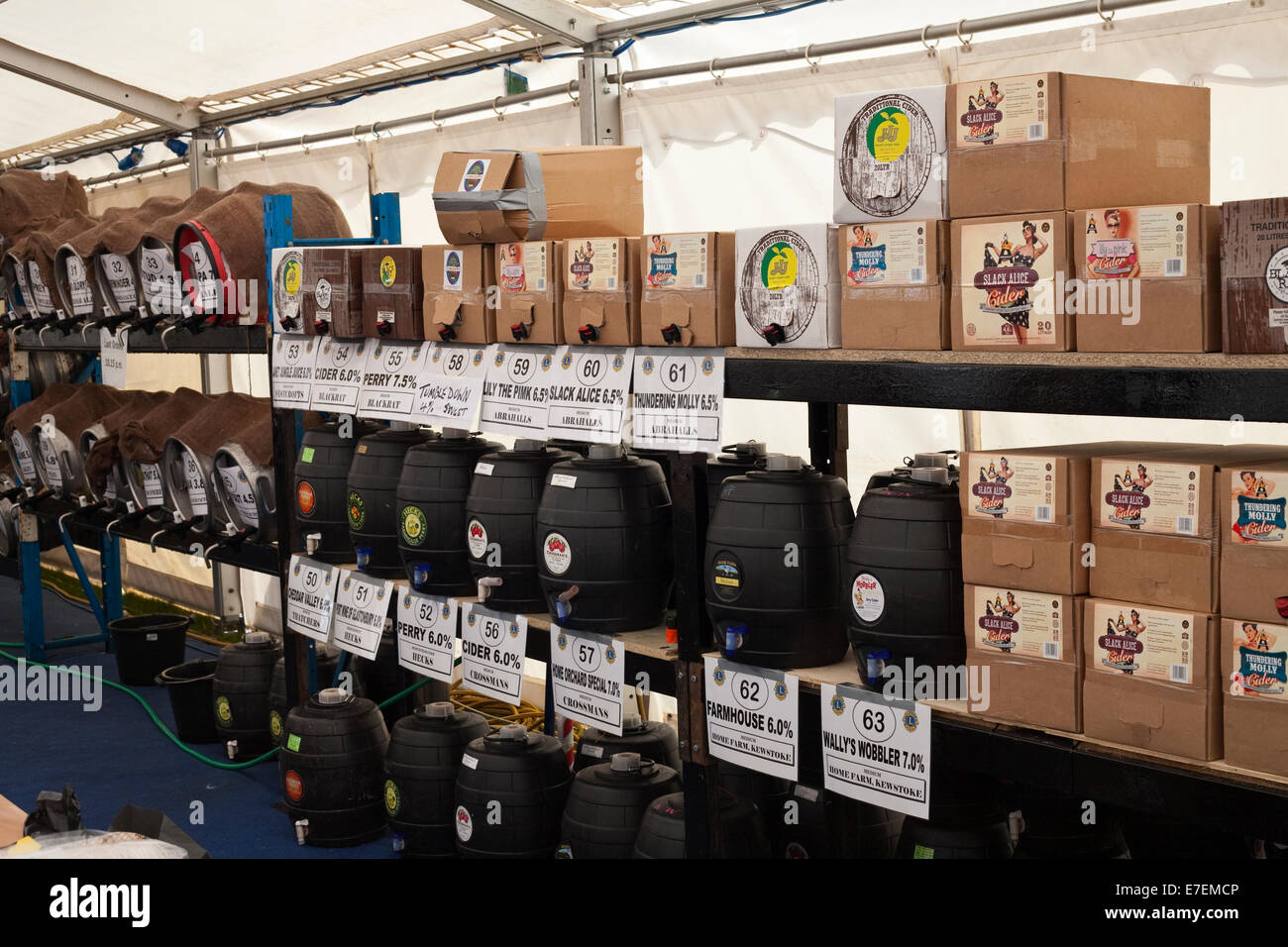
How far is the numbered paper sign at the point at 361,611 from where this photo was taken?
3885 millimetres

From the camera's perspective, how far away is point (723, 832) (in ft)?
10.2

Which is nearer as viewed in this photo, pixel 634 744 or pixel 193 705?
pixel 634 744

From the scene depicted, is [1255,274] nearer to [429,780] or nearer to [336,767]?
[429,780]

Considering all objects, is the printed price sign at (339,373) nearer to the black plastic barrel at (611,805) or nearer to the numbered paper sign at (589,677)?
the numbered paper sign at (589,677)

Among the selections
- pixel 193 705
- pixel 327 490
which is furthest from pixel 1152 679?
pixel 193 705

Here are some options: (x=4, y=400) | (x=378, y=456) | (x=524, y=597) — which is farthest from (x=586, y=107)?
(x=4, y=400)

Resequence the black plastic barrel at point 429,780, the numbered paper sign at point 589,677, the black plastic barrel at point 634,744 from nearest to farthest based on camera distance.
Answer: the numbered paper sign at point 589,677 → the black plastic barrel at point 634,744 → the black plastic barrel at point 429,780

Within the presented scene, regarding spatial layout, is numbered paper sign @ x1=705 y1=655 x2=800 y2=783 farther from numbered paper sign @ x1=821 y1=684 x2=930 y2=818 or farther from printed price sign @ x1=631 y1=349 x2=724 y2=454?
printed price sign @ x1=631 y1=349 x2=724 y2=454

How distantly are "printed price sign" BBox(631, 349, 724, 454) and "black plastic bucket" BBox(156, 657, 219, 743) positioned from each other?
314 cm

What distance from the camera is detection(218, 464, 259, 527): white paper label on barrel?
466cm

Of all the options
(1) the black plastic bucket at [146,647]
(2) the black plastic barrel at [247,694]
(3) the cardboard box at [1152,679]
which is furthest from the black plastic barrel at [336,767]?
(3) the cardboard box at [1152,679]

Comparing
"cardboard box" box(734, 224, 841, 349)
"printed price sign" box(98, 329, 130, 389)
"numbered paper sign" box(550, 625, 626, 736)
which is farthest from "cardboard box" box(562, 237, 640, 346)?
"printed price sign" box(98, 329, 130, 389)

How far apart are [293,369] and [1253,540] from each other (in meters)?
2.98

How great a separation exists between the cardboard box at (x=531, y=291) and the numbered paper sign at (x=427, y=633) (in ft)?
2.60
